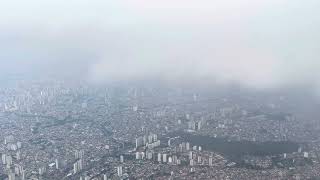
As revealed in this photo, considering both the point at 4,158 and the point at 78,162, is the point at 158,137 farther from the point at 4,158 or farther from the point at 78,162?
the point at 4,158

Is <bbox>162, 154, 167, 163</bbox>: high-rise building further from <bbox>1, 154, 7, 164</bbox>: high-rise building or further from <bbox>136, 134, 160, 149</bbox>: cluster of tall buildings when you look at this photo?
<bbox>1, 154, 7, 164</bbox>: high-rise building

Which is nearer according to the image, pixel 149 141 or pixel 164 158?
pixel 164 158

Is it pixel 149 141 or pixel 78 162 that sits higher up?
pixel 149 141

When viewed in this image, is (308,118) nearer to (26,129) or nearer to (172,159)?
(172,159)

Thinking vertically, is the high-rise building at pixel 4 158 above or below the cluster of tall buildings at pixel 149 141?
below

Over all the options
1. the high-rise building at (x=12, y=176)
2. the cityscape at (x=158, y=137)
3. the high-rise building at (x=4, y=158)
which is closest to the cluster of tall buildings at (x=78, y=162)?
the cityscape at (x=158, y=137)

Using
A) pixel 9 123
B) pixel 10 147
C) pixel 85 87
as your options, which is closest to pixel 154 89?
pixel 85 87

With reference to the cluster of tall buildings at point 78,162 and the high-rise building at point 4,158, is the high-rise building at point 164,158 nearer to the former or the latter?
the cluster of tall buildings at point 78,162

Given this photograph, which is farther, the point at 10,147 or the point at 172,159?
the point at 10,147

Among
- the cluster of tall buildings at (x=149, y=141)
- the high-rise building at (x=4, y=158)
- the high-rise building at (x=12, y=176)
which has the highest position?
the cluster of tall buildings at (x=149, y=141)

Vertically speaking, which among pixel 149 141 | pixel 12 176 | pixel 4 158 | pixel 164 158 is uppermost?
pixel 149 141

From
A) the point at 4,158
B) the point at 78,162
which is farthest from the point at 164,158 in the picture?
the point at 4,158
